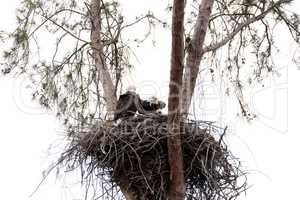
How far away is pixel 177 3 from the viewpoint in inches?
176

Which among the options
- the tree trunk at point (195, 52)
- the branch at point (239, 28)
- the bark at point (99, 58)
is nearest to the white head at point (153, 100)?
the tree trunk at point (195, 52)

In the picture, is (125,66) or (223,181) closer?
(223,181)

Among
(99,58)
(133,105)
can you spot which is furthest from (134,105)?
(99,58)

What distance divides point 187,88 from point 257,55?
1.75 metres

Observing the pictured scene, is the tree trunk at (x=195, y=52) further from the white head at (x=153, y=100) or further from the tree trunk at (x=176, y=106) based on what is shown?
the tree trunk at (x=176, y=106)

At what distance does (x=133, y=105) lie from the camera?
5.10 metres

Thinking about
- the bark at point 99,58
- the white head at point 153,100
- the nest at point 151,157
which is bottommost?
the nest at point 151,157

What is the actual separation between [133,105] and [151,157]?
0.44 m

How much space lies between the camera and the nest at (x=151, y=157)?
4738mm

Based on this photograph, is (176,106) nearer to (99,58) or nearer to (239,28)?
(99,58)

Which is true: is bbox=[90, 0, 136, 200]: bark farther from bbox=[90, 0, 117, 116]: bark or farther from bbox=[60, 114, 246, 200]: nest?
bbox=[60, 114, 246, 200]: nest

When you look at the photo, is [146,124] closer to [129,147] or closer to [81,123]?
[129,147]

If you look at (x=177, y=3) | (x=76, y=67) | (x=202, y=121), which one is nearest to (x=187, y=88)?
(x=202, y=121)

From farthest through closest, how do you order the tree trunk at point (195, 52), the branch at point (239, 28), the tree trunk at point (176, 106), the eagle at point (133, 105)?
the branch at point (239, 28)
the tree trunk at point (195, 52)
the eagle at point (133, 105)
the tree trunk at point (176, 106)
